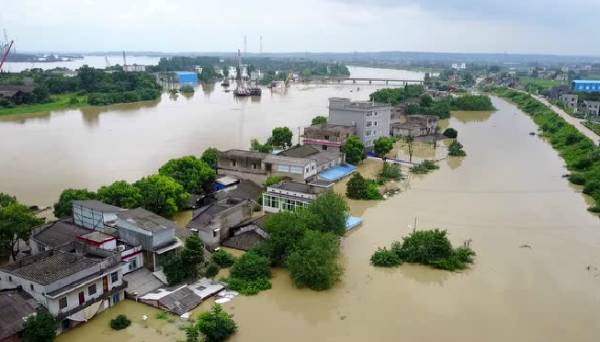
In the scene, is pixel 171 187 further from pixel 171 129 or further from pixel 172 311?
pixel 171 129

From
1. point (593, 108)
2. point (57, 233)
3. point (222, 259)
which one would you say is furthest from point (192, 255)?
point (593, 108)

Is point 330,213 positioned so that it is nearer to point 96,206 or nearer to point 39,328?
point 96,206

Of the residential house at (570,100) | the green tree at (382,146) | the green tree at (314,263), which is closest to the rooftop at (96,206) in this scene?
the green tree at (314,263)

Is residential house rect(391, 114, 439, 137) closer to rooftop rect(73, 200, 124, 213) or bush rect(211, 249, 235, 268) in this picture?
bush rect(211, 249, 235, 268)

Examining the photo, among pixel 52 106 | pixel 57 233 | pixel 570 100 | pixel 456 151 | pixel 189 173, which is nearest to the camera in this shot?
pixel 57 233

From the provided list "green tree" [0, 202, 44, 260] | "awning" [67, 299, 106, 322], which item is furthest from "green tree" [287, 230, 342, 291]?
"green tree" [0, 202, 44, 260]

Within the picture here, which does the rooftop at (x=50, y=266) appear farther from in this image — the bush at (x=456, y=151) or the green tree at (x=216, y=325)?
the bush at (x=456, y=151)
